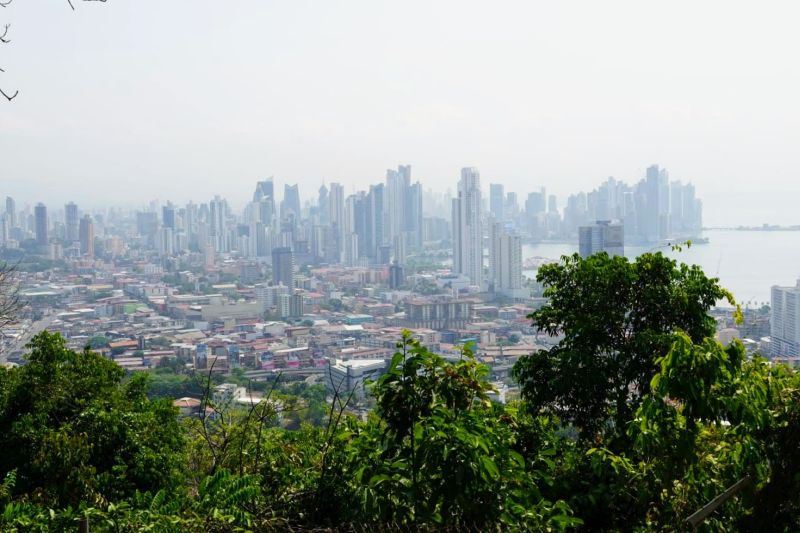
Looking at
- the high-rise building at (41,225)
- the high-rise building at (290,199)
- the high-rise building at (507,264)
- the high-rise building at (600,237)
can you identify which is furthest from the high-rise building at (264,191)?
the high-rise building at (600,237)

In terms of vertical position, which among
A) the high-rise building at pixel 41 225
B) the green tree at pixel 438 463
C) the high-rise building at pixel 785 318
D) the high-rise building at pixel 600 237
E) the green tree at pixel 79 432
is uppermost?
the high-rise building at pixel 41 225

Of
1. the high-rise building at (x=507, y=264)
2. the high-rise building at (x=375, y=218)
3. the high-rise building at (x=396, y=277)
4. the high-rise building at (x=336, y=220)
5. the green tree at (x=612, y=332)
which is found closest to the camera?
the green tree at (x=612, y=332)

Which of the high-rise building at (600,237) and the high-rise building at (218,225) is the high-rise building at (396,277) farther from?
the high-rise building at (218,225)

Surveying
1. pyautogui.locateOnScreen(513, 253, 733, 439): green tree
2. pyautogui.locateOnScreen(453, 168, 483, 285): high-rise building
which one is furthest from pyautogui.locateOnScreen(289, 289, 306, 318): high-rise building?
pyautogui.locateOnScreen(513, 253, 733, 439): green tree

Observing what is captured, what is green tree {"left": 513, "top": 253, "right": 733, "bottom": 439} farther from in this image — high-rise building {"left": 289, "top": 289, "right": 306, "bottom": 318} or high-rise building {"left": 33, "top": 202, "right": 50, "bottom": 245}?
high-rise building {"left": 33, "top": 202, "right": 50, "bottom": 245}

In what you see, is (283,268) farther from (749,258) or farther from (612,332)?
(612,332)

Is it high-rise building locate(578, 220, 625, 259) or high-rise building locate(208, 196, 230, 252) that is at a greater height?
high-rise building locate(208, 196, 230, 252)

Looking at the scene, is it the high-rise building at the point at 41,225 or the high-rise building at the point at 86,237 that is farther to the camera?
the high-rise building at the point at 86,237
